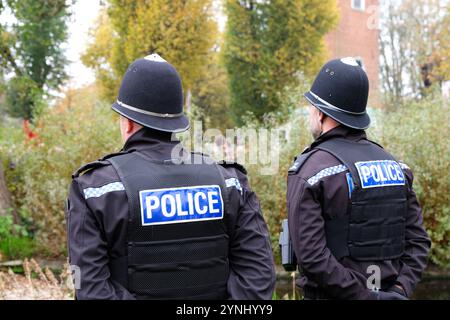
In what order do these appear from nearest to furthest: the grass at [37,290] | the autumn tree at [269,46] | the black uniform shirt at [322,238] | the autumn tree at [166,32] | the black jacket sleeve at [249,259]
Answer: the black jacket sleeve at [249,259]
the black uniform shirt at [322,238]
the grass at [37,290]
the autumn tree at [166,32]
the autumn tree at [269,46]

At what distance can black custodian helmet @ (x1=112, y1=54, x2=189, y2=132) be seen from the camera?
246 centimetres

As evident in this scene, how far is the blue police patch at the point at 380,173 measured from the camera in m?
2.80

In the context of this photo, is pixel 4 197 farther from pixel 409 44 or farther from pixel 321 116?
pixel 409 44

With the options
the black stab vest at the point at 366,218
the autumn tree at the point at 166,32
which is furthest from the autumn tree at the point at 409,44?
the black stab vest at the point at 366,218

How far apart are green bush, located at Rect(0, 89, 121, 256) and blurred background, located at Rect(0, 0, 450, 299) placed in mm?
22

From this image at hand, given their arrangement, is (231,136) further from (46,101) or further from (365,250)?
(365,250)

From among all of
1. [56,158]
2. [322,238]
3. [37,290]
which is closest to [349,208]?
[322,238]

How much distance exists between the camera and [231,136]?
8430 mm

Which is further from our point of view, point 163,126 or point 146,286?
point 163,126

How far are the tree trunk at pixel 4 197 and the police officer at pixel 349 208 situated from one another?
6668 millimetres

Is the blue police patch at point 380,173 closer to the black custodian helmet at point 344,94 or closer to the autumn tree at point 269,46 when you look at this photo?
the black custodian helmet at point 344,94

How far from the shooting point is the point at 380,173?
286 centimetres
